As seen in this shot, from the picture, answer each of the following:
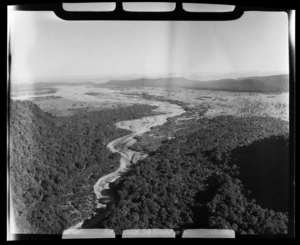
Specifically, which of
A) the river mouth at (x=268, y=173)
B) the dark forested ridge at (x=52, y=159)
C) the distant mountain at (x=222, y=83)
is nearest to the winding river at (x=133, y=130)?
the dark forested ridge at (x=52, y=159)

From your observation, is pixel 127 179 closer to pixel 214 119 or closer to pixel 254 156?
pixel 214 119

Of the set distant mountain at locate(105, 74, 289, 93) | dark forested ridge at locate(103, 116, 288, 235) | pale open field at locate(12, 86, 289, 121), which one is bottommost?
dark forested ridge at locate(103, 116, 288, 235)

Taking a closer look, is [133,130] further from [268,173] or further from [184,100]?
[268,173]

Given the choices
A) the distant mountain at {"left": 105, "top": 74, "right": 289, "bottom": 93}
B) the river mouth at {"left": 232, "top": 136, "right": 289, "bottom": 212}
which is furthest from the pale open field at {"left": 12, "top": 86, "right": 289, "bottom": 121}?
the river mouth at {"left": 232, "top": 136, "right": 289, "bottom": 212}

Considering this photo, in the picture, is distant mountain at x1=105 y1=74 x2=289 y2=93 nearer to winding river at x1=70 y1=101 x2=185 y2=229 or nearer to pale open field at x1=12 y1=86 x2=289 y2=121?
pale open field at x1=12 y1=86 x2=289 y2=121

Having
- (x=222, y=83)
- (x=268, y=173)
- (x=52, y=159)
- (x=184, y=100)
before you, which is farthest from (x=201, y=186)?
(x=52, y=159)

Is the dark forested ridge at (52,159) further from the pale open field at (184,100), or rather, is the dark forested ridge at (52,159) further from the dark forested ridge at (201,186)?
the dark forested ridge at (201,186)
